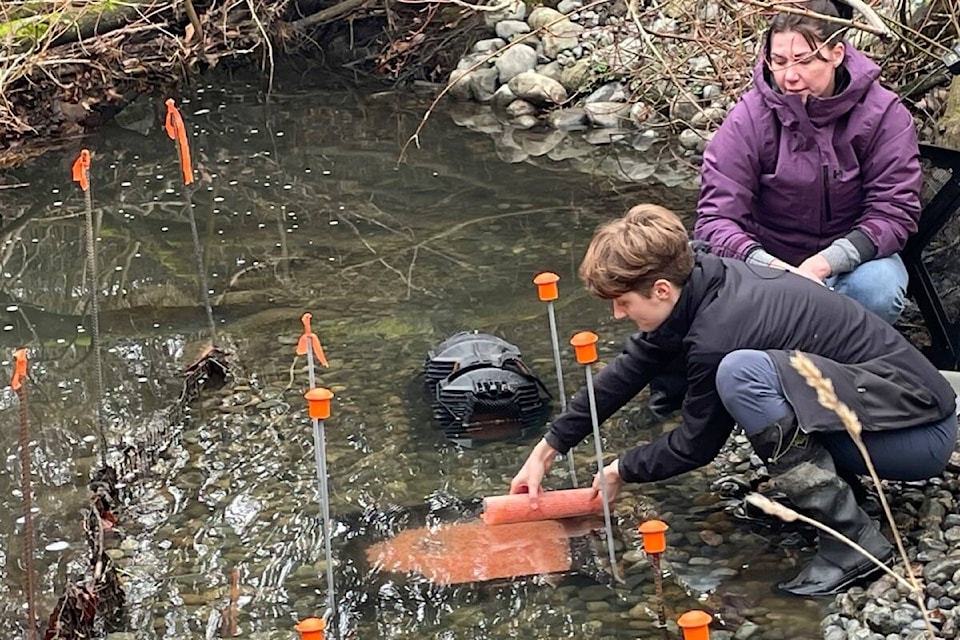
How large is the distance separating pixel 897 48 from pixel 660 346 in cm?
281

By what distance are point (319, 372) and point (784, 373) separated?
2422 millimetres

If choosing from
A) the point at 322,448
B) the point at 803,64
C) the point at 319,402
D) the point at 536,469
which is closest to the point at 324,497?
the point at 322,448

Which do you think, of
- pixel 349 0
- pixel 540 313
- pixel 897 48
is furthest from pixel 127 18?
pixel 897 48

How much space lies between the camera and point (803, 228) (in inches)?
165

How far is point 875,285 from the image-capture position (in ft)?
13.2

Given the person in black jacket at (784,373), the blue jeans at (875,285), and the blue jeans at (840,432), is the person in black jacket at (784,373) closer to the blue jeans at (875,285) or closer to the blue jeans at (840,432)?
the blue jeans at (840,432)

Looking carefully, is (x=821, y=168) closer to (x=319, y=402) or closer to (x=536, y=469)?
(x=536, y=469)

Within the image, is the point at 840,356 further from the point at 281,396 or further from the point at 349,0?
the point at 349,0

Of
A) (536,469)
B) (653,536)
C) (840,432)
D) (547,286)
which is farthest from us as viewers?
(536,469)

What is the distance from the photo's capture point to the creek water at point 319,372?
350 centimetres

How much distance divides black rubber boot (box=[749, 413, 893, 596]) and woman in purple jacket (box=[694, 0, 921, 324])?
2.77 ft

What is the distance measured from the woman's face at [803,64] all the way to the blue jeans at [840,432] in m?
1.17

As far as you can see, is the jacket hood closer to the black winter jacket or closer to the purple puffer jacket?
the purple puffer jacket

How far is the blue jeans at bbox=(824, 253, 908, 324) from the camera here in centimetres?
402
